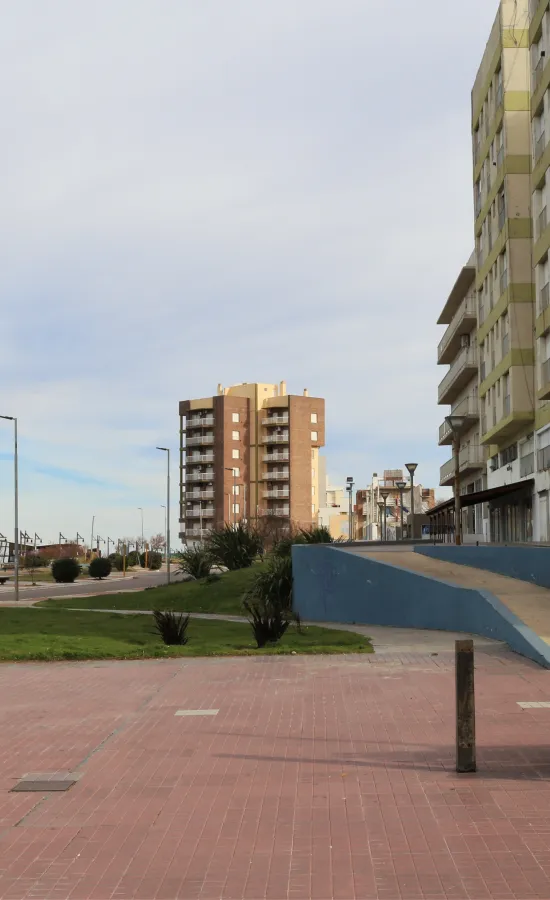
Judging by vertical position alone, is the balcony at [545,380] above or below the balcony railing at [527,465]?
above

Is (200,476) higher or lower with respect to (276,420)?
lower

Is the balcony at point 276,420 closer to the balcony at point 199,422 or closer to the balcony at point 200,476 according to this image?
the balcony at point 199,422

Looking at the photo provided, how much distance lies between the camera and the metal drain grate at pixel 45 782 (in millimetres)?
6812

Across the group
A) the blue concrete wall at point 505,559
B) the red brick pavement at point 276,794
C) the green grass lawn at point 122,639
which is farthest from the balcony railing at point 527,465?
the red brick pavement at point 276,794

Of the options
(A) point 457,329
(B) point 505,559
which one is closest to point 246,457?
(A) point 457,329

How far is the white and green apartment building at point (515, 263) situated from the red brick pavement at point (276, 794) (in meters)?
24.6

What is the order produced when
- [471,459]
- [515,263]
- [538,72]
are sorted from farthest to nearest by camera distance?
[471,459], [515,263], [538,72]

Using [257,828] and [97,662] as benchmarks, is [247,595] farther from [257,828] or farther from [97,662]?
[257,828]

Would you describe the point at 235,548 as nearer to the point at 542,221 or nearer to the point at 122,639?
the point at 542,221

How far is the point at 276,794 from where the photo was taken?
258 inches

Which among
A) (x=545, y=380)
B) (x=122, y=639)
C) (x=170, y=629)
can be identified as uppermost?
(x=545, y=380)

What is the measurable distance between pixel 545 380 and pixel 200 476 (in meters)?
96.1

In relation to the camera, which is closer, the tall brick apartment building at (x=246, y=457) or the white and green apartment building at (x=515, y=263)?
the white and green apartment building at (x=515, y=263)

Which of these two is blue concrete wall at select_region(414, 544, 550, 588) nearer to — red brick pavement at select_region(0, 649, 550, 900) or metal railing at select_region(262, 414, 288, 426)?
red brick pavement at select_region(0, 649, 550, 900)
